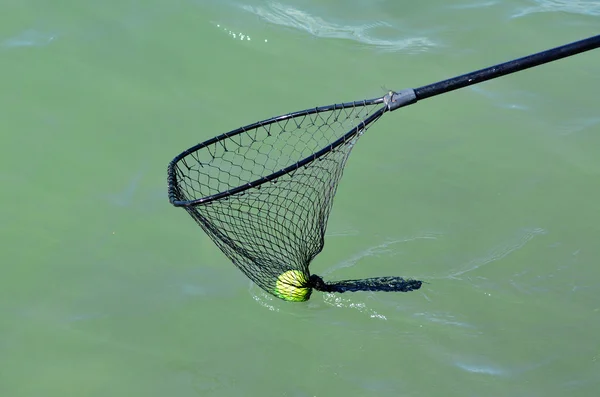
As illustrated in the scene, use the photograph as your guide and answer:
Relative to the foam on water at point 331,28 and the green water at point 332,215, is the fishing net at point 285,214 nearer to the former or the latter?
the green water at point 332,215

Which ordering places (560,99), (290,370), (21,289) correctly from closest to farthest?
(290,370), (21,289), (560,99)

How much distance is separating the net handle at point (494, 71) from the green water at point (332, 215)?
159 cm

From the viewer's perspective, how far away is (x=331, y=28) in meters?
7.14

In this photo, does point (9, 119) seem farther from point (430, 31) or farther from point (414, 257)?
point (430, 31)

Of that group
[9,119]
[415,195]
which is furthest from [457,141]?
[9,119]

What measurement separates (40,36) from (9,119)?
46.9 inches

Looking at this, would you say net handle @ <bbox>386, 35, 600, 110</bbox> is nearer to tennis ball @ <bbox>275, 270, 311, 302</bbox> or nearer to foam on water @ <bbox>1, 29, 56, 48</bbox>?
tennis ball @ <bbox>275, 270, 311, 302</bbox>

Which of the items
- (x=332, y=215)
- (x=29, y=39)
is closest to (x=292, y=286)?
(x=332, y=215)

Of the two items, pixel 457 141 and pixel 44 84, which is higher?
pixel 457 141

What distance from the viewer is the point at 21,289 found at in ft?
15.5

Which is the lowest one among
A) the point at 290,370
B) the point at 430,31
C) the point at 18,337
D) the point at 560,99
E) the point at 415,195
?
the point at 18,337

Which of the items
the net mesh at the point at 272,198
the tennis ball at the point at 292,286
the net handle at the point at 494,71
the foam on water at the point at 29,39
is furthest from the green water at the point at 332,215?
the net handle at the point at 494,71

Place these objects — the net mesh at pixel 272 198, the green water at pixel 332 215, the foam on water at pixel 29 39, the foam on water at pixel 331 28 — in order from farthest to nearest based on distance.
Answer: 1. the foam on water at pixel 331 28
2. the foam on water at pixel 29 39
3. the green water at pixel 332 215
4. the net mesh at pixel 272 198

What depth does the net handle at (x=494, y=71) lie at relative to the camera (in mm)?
3510
